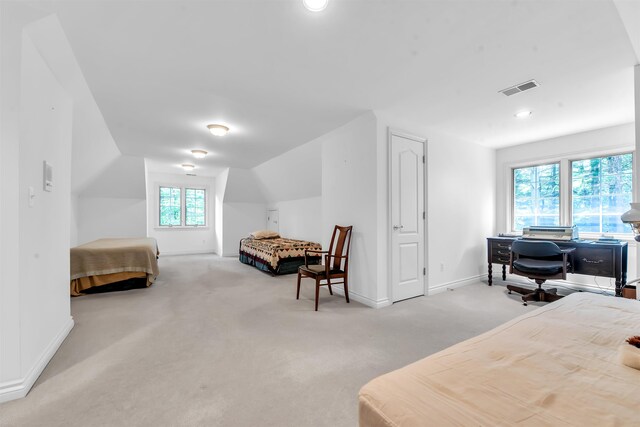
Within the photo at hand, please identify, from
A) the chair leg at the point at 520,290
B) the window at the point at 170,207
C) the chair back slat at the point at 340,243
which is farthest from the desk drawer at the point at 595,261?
the window at the point at 170,207

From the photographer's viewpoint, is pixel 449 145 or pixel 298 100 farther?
pixel 449 145

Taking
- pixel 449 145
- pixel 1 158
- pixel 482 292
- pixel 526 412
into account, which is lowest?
pixel 482 292

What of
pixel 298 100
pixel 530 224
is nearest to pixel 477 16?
pixel 298 100

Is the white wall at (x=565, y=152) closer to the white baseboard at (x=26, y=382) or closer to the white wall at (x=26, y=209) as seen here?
the white wall at (x=26, y=209)

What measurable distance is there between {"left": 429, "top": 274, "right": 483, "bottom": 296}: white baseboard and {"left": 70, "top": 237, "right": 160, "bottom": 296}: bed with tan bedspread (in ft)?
13.8

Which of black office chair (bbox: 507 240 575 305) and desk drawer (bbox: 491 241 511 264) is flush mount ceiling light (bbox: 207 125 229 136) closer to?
black office chair (bbox: 507 240 575 305)

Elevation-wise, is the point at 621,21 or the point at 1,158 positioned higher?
the point at 621,21

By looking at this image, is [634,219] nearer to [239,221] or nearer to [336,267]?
[336,267]

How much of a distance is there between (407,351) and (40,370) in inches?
104

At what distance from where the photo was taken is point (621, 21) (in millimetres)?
1798

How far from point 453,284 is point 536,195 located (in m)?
2.07

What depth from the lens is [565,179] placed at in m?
4.21

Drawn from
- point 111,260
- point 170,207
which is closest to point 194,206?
point 170,207

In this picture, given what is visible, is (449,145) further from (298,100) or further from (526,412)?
(526,412)
